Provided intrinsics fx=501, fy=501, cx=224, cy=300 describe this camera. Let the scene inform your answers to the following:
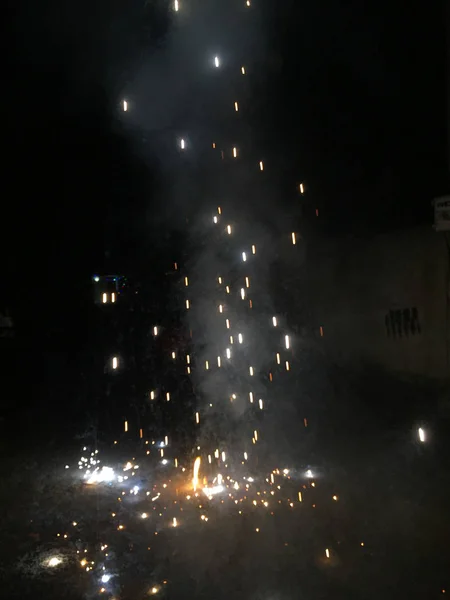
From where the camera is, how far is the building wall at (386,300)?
17.3 feet

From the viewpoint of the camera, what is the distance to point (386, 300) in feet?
19.4

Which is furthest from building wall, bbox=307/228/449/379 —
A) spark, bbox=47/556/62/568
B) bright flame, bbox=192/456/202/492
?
spark, bbox=47/556/62/568

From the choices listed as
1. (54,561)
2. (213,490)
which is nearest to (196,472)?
(213,490)

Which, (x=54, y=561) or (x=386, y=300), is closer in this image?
(x=54, y=561)

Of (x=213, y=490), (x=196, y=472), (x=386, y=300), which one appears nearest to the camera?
(x=213, y=490)

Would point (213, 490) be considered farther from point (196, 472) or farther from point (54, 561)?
point (54, 561)

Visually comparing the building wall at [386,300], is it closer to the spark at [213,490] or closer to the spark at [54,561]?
the spark at [213,490]

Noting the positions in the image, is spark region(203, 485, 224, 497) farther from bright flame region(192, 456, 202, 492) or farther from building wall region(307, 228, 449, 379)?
building wall region(307, 228, 449, 379)

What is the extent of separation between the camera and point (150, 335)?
6586 mm

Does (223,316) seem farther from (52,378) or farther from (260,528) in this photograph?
(52,378)

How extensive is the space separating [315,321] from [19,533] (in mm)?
4379

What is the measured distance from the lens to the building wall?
17.3 ft

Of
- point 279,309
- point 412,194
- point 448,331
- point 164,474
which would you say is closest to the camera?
point 164,474

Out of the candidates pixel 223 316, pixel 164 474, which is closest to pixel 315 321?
pixel 223 316
